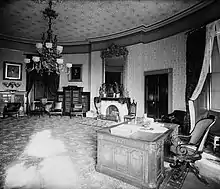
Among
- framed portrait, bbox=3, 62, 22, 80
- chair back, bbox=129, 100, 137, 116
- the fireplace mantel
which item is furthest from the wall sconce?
chair back, bbox=129, 100, 137, 116

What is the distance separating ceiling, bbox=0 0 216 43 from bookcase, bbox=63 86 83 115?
2750 millimetres

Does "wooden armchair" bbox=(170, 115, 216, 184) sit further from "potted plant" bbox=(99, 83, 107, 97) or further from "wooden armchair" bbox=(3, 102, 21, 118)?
"wooden armchair" bbox=(3, 102, 21, 118)

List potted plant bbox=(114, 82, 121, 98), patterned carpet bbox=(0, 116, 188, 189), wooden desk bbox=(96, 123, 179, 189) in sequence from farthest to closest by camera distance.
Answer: potted plant bbox=(114, 82, 121, 98) < patterned carpet bbox=(0, 116, 188, 189) < wooden desk bbox=(96, 123, 179, 189)

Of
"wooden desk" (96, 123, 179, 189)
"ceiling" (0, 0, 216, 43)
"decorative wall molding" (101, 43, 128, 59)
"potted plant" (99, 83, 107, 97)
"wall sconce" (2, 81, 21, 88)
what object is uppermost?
"ceiling" (0, 0, 216, 43)

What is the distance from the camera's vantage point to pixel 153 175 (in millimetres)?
2033

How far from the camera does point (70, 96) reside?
8.46 meters

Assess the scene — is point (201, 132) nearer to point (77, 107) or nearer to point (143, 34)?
point (143, 34)

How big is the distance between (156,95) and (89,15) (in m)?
3.92

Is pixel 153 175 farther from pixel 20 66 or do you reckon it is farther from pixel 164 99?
pixel 20 66

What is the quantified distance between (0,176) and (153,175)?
87.9 inches

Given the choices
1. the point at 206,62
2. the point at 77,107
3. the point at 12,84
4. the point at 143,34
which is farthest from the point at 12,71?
the point at 206,62

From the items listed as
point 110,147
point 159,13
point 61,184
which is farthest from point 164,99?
point 61,184

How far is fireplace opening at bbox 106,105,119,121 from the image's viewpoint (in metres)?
7.06

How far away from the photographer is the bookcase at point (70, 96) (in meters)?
8.41
